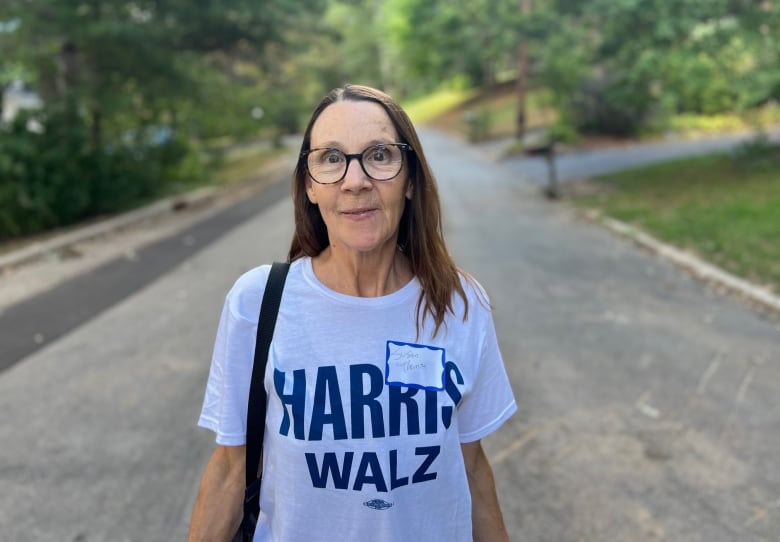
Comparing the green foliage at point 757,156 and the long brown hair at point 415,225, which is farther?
the green foliage at point 757,156

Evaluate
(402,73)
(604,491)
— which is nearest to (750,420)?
(604,491)

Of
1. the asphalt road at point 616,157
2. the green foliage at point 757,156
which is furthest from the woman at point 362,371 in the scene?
the asphalt road at point 616,157

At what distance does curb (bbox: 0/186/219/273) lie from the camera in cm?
904

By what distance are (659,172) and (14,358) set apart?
520 inches

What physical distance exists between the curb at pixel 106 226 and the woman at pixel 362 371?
822 cm

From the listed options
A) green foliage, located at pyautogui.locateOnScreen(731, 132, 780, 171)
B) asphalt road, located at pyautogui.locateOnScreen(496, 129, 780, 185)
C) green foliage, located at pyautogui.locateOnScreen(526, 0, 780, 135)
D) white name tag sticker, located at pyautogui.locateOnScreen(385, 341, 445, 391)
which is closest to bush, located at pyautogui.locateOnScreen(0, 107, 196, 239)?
green foliage, located at pyautogui.locateOnScreen(526, 0, 780, 135)

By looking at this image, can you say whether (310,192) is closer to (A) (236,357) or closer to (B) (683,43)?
(A) (236,357)

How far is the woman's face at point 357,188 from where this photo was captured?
157cm

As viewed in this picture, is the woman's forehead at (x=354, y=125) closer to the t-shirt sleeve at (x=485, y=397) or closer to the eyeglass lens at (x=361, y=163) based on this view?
the eyeglass lens at (x=361, y=163)

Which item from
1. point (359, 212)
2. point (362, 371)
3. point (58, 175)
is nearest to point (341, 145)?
point (359, 212)

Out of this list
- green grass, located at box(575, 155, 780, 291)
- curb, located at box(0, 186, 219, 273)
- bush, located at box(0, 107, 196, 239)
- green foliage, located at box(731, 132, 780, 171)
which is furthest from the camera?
green foliage, located at box(731, 132, 780, 171)

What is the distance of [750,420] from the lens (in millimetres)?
4215

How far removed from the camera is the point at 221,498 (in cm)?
167

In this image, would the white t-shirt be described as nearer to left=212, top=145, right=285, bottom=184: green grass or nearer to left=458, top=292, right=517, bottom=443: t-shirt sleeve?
left=458, top=292, right=517, bottom=443: t-shirt sleeve
